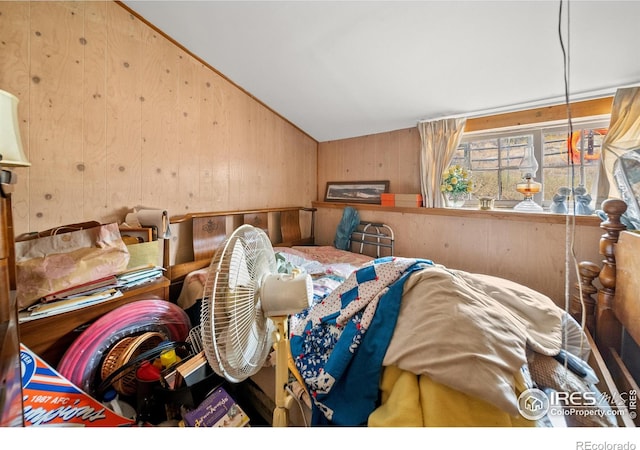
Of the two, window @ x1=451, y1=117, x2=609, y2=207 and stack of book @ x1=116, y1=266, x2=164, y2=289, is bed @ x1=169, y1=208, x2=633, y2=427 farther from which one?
window @ x1=451, y1=117, x2=609, y2=207

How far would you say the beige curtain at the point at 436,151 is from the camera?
2.08 metres

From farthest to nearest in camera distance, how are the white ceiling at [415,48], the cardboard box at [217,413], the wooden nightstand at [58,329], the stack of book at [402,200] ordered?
the stack of book at [402,200]
the white ceiling at [415,48]
the wooden nightstand at [58,329]
the cardboard box at [217,413]

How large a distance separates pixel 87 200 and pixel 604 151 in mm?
3275

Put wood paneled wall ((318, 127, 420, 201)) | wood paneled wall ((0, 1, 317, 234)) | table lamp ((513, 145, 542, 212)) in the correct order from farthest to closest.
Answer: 1. wood paneled wall ((318, 127, 420, 201))
2. table lamp ((513, 145, 542, 212))
3. wood paneled wall ((0, 1, 317, 234))

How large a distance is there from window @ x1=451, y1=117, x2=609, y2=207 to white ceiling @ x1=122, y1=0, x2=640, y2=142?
300 millimetres

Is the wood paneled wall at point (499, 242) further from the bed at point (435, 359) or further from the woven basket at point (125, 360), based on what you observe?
the woven basket at point (125, 360)

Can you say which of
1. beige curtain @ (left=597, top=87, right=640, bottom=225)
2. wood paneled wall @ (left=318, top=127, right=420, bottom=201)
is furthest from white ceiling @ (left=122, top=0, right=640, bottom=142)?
wood paneled wall @ (left=318, top=127, right=420, bottom=201)

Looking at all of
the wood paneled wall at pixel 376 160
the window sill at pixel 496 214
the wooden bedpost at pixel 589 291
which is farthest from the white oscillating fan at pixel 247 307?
the wood paneled wall at pixel 376 160

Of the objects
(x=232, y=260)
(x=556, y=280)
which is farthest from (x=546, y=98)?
(x=232, y=260)

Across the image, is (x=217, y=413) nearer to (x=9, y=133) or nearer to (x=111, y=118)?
(x=9, y=133)

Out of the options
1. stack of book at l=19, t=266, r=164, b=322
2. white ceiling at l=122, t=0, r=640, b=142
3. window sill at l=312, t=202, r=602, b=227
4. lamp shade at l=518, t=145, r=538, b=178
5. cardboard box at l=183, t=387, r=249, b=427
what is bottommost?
cardboard box at l=183, t=387, r=249, b=427

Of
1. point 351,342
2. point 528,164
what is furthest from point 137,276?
point 528,164

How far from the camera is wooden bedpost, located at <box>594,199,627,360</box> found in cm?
104

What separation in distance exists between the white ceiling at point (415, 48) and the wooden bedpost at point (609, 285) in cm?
75
